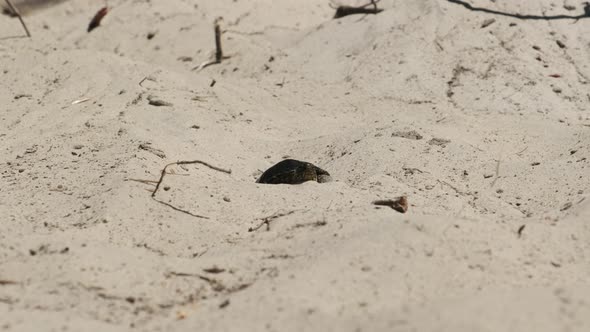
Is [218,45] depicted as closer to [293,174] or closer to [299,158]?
[299,158]

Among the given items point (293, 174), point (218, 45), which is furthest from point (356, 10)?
point (293, 174)

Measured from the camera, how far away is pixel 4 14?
604 centimetres

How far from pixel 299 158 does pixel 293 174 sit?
52 cm

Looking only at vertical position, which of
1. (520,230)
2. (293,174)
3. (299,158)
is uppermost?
(520,230)

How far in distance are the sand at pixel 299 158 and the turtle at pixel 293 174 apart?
77 mm

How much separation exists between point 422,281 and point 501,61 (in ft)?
8.98

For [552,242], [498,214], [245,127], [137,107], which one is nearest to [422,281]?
[552,242]

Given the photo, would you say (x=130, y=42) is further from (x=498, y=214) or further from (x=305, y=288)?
(x=305, y=288)

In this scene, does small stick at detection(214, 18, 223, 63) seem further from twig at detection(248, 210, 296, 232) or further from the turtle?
twig at detection(248, 210, 296, 232)

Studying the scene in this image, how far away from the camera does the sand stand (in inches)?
88.2

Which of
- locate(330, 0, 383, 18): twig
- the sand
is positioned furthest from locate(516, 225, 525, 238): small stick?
locate(330, 0, 383, 18): twig

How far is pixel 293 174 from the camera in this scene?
3.34 meters

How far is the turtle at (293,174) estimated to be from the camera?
3340mm

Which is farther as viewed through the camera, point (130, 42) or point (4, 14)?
point (4, 14)
